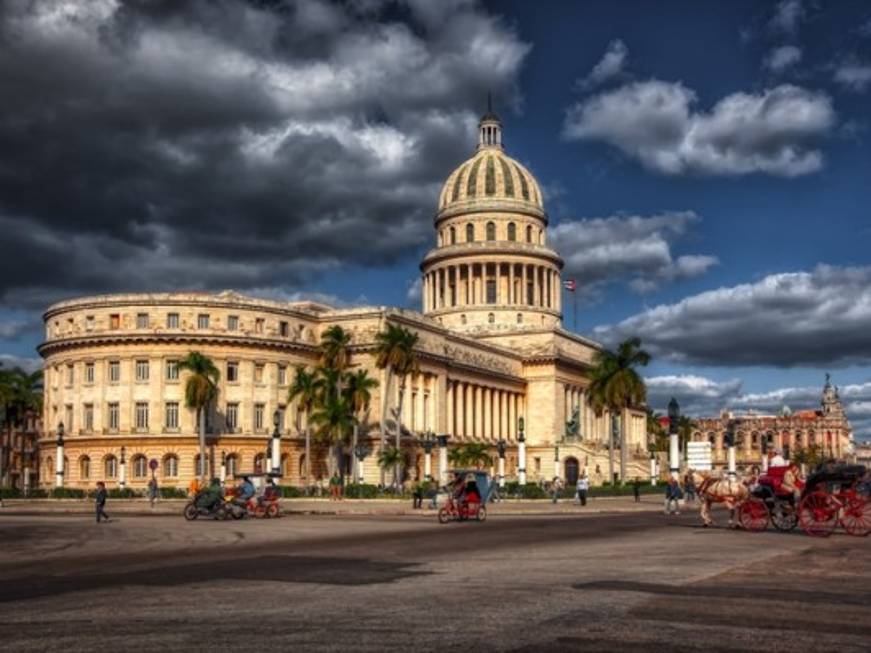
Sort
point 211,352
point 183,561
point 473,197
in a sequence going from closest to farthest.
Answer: point 183,561, point 211,352, point 473,197

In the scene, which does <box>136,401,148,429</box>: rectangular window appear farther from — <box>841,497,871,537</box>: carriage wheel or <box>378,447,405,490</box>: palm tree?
<box>841,497,871,537</box>: carriage wheel

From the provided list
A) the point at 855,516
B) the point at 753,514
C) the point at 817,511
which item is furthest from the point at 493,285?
the point at 855,516

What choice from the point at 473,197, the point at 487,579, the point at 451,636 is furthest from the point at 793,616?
the point at 473,197

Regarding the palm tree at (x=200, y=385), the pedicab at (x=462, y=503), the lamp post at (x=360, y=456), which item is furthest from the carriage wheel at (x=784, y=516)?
the lamp post at (x=360, y=456)

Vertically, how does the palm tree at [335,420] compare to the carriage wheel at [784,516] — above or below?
above

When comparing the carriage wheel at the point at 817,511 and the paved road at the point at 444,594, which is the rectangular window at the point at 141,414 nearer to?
the paved road at the point at 444,594

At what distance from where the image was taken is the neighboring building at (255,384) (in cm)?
8681

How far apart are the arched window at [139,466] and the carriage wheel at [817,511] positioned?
66.4m

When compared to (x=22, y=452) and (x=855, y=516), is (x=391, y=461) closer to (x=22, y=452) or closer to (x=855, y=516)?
(x=855, y=516)

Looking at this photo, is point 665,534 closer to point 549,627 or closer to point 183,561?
point 183,561

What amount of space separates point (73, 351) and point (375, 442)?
27100 millimetres

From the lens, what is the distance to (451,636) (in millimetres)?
11195

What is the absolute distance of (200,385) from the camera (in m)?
78.9

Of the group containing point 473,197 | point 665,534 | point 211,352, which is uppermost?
point 473,197
